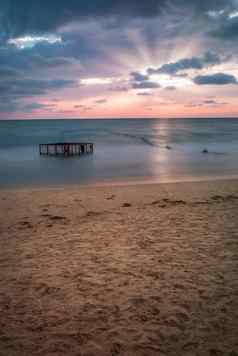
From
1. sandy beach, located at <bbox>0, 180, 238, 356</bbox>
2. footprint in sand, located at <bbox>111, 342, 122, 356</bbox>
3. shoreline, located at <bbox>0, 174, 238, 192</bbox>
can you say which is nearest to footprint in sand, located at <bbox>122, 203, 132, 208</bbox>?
sandy beach, located at <bbox>0, 180, 238, 356</bbox>

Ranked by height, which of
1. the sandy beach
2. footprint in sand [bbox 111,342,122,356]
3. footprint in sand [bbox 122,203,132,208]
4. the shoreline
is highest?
the shoreline

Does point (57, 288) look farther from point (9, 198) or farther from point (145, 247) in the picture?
point (9, 198)

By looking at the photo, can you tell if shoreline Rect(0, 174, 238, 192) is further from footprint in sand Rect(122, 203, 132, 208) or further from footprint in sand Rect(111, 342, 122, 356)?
footprint in sand Rect(111, 342, 122, 356)

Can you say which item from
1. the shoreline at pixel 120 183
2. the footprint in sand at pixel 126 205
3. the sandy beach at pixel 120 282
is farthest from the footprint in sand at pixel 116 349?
the shoreline at pixel 120 183

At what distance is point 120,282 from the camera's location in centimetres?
518

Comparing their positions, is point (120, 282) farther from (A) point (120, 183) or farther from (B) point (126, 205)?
(A) point (120, 183)

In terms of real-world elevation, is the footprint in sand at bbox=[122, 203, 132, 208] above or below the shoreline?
below

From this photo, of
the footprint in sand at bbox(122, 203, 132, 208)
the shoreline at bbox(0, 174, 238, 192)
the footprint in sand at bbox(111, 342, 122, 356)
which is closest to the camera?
the footprint in sand at bbox(111, 342, 122, 356)

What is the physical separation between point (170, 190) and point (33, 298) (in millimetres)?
9892

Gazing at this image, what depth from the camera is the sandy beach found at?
12.5 feet

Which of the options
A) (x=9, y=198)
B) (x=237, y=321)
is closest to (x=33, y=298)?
(x=237, y=321)

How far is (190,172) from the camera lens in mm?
21328

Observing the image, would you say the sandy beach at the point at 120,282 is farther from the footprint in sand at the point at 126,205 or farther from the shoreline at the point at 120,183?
the shoreline at the point at 120,183

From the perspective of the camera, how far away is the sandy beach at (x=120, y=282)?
149 inches
